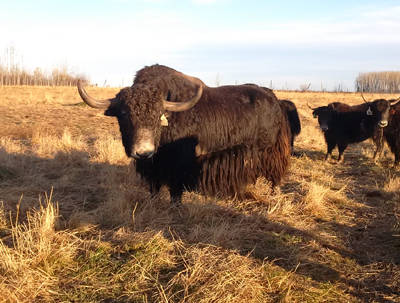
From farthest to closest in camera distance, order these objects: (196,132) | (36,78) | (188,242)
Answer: (36,78)
(196,132)
(188,242)

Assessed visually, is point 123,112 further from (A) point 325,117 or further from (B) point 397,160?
(A) point 325,117

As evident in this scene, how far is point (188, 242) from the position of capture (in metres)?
3.70

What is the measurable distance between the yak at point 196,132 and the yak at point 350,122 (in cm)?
459

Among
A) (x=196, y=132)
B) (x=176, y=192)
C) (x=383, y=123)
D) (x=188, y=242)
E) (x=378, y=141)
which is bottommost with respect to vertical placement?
(x=188, y=242)

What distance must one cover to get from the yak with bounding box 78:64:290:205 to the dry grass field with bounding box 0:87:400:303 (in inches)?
12.7

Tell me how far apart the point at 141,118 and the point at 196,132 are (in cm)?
103

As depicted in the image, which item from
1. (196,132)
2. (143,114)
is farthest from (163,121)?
(196,132)

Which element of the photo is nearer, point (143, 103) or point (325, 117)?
point (143, 103)

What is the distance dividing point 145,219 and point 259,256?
142 cm

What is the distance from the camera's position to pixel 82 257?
3238 millimetres

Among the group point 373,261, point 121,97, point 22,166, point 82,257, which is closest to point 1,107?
point 22,166

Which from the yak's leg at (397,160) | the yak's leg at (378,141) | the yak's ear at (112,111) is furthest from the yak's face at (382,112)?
the yak's ear at (112,111)

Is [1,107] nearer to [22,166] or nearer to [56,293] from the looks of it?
[22,166]

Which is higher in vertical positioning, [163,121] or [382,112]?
[382,112]
